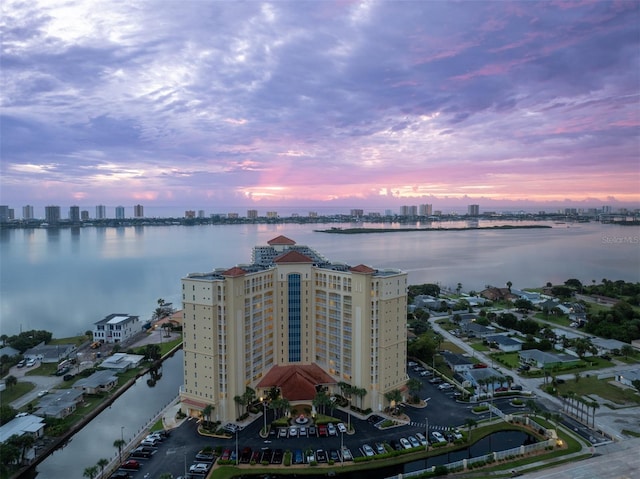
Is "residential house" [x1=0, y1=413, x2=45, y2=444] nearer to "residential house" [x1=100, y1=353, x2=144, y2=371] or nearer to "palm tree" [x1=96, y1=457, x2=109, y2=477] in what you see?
"palm tree" [x1=96, y1=457, x2=109, y2=477]

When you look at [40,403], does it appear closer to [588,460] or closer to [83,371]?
[83,371]

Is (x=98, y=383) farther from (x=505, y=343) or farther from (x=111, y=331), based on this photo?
(x=505, y=343)

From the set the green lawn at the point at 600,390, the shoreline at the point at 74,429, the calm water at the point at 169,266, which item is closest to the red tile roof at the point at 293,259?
the shoreline at the point at 74,429

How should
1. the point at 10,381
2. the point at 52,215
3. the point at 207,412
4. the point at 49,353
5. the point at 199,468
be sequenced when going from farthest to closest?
the point at 52,215 < the point at 49,353 < the point at 10,381 < the point at 207,412 < the point at 199,468

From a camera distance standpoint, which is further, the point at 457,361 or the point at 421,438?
the point at 457,361

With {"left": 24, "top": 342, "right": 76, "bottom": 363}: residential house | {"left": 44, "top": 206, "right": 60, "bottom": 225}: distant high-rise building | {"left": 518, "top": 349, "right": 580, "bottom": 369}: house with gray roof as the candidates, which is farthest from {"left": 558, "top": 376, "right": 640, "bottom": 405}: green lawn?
{"left": 44, "top": 206, "right": 60, "bottom": 225}: distant high-rise building

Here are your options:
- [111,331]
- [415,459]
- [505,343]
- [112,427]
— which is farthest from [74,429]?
[505,343]

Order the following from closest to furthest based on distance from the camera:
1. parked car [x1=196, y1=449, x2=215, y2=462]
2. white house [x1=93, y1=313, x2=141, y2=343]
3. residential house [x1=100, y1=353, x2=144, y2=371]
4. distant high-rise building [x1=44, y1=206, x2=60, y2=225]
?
parked car [x1=196, y1=449, x2=215, y2=462]
residential house [x1=100, y1=353, x2=144, y2=371]
white house [x1=93, y1=313, x2=141, y2=343]
distant high-rise building [x1=44, y1=206, x2=60, y2=225]
